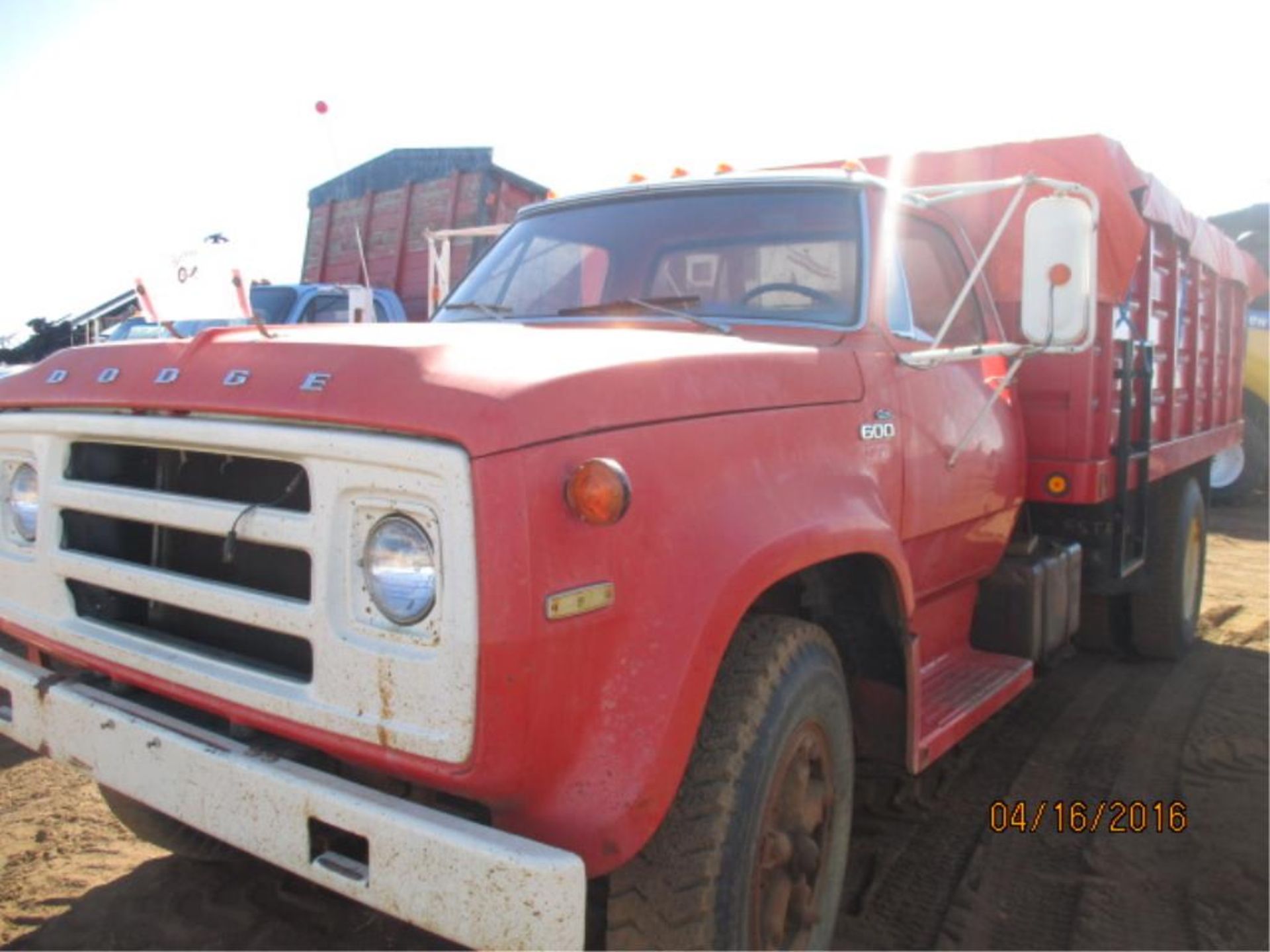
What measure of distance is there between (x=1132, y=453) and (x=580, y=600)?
12.1 ft

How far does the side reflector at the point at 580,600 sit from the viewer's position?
71.1 inches

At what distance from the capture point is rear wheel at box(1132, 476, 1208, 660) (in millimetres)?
5660

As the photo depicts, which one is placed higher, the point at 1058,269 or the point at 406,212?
the point at 406,212

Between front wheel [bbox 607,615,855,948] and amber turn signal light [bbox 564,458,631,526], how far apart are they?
613 mm

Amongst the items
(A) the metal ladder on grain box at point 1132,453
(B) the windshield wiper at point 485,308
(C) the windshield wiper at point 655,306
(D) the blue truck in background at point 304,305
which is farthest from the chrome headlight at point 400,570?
(D) the blue truck in background at point 304,305

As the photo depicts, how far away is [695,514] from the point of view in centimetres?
208

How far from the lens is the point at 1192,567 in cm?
623

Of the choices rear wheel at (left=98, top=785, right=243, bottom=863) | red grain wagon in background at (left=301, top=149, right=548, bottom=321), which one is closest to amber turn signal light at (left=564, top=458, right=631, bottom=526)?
rear wheel at (left=98, top=785, right=243, bottom=863)

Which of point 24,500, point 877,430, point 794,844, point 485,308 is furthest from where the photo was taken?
point 485,308

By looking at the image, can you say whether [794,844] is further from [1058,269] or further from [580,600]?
[1058,269]
